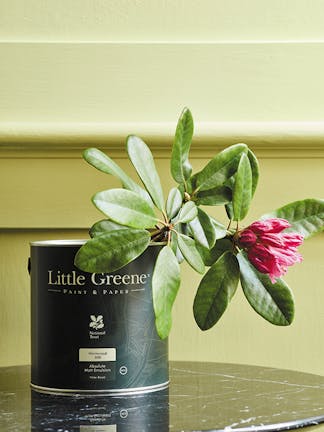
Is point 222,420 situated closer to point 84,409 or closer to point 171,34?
point 84,409

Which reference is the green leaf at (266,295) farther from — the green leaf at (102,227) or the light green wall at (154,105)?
the light green wall at (154,105)

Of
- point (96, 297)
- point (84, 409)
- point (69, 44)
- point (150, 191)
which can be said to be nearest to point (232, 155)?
point (150, 191)

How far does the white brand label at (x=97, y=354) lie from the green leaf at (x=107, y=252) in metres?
0.09

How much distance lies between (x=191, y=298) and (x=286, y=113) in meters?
0.31

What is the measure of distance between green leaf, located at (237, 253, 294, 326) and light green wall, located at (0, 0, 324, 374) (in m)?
0.33

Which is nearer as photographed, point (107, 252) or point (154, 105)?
point (107, 252)

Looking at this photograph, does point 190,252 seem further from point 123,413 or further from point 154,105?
point 154,105

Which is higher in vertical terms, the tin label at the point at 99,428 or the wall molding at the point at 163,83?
the wall molding at the point at 163,83

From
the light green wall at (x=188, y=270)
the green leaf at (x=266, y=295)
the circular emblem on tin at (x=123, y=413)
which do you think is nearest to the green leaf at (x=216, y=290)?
the green leaf at (x=266, y=295)

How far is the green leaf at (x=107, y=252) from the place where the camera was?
852mm

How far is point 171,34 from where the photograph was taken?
128 cm

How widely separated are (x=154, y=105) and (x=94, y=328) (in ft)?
1.52

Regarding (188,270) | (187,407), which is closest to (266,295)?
(187,407)

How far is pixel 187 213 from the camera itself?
0.90 m
